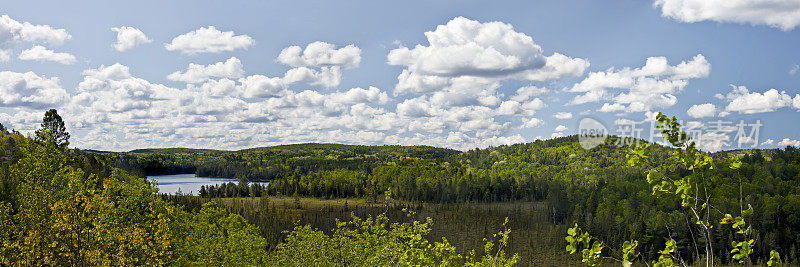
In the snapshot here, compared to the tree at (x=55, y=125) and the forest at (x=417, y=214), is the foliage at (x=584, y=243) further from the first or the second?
the tree at (x=55, y=125)

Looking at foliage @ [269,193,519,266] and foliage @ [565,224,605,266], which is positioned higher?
foliage @ [565,224,605,266]

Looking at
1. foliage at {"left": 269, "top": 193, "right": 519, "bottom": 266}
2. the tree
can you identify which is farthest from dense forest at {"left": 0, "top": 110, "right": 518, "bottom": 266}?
the tree

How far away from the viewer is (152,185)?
25.4 metres

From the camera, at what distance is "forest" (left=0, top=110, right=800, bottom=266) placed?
46.3 ft

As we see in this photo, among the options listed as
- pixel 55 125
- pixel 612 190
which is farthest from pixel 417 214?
pixel 55 125

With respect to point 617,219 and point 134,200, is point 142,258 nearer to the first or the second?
point 134,200

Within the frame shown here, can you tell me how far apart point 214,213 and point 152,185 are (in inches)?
507

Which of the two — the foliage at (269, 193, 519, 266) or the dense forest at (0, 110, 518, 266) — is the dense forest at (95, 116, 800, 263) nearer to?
the foliage at (269, 193, 519, 266)

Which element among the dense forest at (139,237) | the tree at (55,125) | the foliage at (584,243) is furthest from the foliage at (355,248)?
the tree at (55,125)

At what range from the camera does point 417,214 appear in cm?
10575

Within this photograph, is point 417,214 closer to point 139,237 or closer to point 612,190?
point 612,190

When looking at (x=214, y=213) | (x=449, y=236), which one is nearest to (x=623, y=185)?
(x=449, y=236)

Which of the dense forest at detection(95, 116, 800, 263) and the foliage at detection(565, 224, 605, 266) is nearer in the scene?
the foliage at detection(565, 224, 605, 266)

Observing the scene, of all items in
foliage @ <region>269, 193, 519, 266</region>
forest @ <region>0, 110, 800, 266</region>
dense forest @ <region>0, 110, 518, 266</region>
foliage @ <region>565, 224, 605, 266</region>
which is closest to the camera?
foliage @ <region>565, 224, 605, 266</region>
